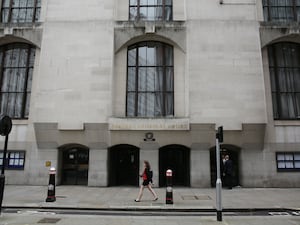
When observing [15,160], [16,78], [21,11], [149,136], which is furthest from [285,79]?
[21,11]

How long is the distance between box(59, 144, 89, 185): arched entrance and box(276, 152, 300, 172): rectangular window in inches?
467

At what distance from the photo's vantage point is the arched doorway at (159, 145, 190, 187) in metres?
16.0

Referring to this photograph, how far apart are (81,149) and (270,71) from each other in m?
13.5

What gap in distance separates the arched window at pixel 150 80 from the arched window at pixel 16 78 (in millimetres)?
6912

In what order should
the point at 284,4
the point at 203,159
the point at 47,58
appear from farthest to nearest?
the point at 284,4, the point at 47,58, the point at 203,159

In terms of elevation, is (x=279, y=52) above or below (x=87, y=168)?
above

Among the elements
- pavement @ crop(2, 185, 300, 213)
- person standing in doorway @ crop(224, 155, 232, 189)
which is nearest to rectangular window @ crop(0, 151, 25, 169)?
pavement @ crop(2, 185, 300, 213)

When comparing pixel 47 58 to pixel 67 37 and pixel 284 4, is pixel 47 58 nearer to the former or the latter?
pixel 67 37

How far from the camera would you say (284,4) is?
56.9 ft

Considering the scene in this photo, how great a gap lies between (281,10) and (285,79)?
4914 mm

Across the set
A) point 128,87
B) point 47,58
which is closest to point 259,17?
point 128,87

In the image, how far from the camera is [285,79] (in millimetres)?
16562

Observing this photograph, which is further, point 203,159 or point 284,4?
point 284,4

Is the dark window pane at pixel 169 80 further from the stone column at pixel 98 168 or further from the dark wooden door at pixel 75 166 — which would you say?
the dark wooden door at pixel 75 166
